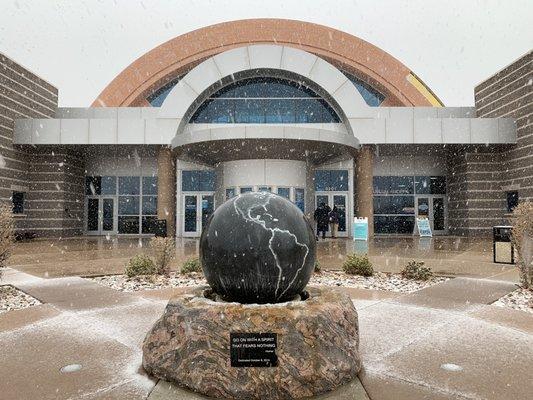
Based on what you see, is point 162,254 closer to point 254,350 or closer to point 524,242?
point 254,350

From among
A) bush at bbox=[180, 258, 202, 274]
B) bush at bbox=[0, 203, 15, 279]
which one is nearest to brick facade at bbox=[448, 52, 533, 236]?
bush at bbox=[180, 258, 202, 274]

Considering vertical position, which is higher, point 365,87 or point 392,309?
point 365,87

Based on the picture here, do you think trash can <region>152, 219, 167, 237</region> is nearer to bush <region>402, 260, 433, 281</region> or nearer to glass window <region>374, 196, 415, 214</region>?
bush <region>402, 260, 433, 281</region>

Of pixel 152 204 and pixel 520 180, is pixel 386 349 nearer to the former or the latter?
pixel 520 180

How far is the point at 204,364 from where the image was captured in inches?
124

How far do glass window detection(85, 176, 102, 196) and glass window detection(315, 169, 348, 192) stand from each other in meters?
13.9

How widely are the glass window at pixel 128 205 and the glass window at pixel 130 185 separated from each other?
383 mm

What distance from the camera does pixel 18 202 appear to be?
21750mm

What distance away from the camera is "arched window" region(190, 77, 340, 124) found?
75.4 feet

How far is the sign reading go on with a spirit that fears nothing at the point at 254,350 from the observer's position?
A: 311 cm

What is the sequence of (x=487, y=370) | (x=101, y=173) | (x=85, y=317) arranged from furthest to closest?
(x=101, y=173), (x=85, y=317), (x=487, y=370)

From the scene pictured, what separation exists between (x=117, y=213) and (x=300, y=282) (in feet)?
76.1

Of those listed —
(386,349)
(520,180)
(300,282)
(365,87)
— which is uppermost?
(365,87)

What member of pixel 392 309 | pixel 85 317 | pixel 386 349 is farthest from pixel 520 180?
pixel 85 317
